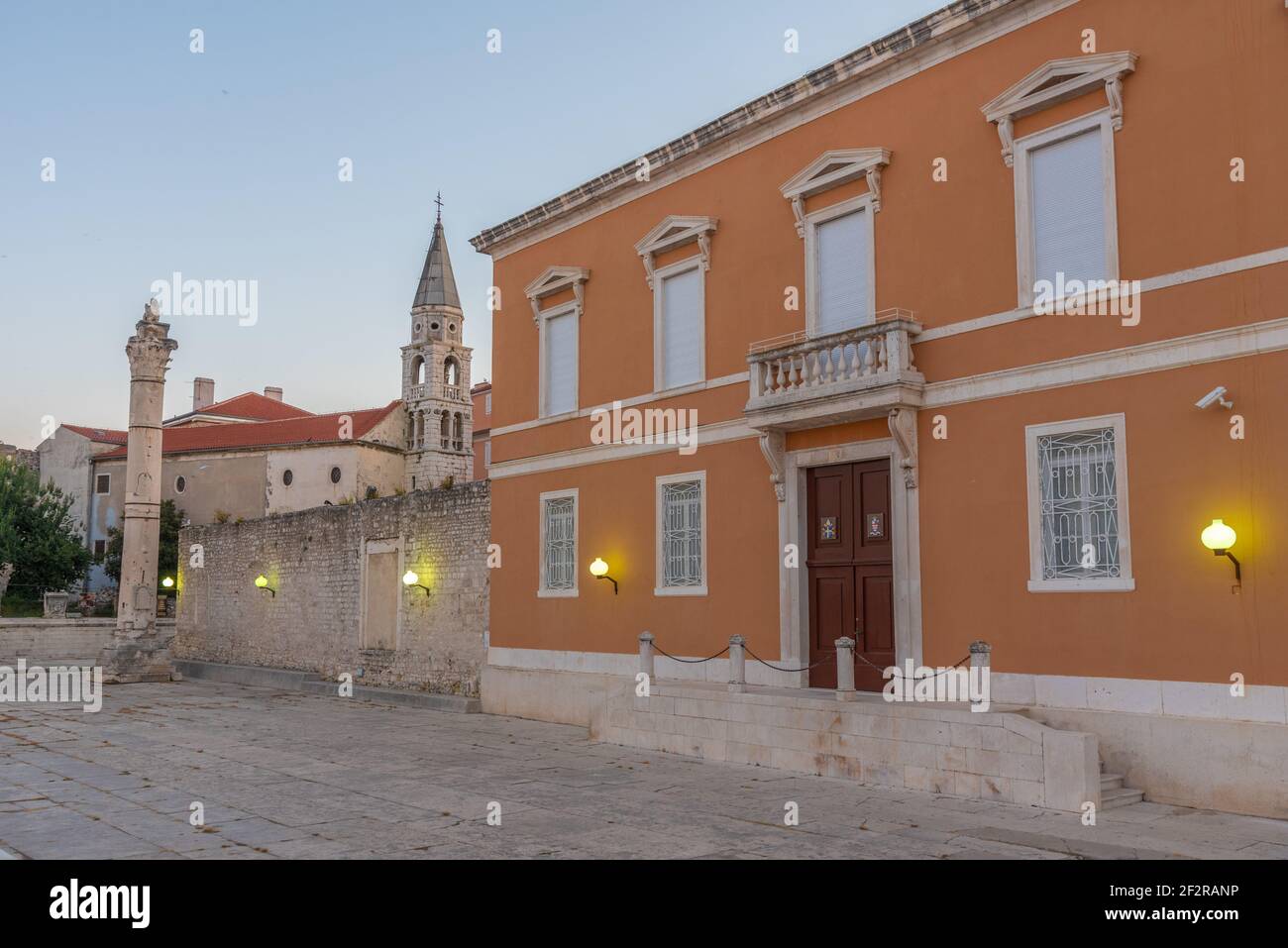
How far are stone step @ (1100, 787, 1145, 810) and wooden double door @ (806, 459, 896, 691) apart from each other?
328 centimetres

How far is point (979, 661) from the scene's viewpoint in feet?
36.6

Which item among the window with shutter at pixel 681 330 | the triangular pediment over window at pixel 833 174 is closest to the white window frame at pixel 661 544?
the window with shutter at pixel 681 330

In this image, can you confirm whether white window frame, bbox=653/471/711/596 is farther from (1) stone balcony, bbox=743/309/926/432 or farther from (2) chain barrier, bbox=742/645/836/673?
(1) stone balcony, bbox=743/309/926/432

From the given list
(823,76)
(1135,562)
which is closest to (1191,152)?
(1135,562)

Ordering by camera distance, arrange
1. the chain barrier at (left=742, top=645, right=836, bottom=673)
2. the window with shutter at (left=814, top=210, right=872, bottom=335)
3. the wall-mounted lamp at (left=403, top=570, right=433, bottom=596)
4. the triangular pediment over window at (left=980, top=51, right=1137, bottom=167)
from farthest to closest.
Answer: the wall-mounted lamp at (left=403, top=570, right=433, bottom=596) < the window with shutter at (left=814, top=210, right=872, bottom=335) < the chain barrier at (left=742, top=645, right=836, bottom=673) < the triangular pediment over window at (left=980, top=51, right=1137, bottom=167)

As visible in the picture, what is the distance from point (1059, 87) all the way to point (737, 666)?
7.63 meters

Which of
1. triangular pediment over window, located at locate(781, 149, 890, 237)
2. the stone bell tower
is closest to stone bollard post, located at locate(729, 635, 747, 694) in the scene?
triangular pediment over window, located at locate(781, 149, 890, 237)

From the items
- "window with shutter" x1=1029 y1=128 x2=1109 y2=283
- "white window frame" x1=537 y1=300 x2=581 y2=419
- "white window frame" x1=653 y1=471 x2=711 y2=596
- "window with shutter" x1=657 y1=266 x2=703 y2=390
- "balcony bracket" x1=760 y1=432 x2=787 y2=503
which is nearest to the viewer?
"window with shutter" x1=1029 y1=128 x2=1109 y2=283

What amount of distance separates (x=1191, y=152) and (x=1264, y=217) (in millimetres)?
1014

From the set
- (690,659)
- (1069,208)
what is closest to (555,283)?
(690,659)

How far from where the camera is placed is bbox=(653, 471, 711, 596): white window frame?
15.6 metres

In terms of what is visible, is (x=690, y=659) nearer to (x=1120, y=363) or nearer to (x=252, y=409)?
(x=1120, y=363)

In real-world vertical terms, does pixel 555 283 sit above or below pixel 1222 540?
above

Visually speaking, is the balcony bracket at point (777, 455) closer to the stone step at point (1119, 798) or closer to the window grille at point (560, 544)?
the window grille at point (560, 544)
